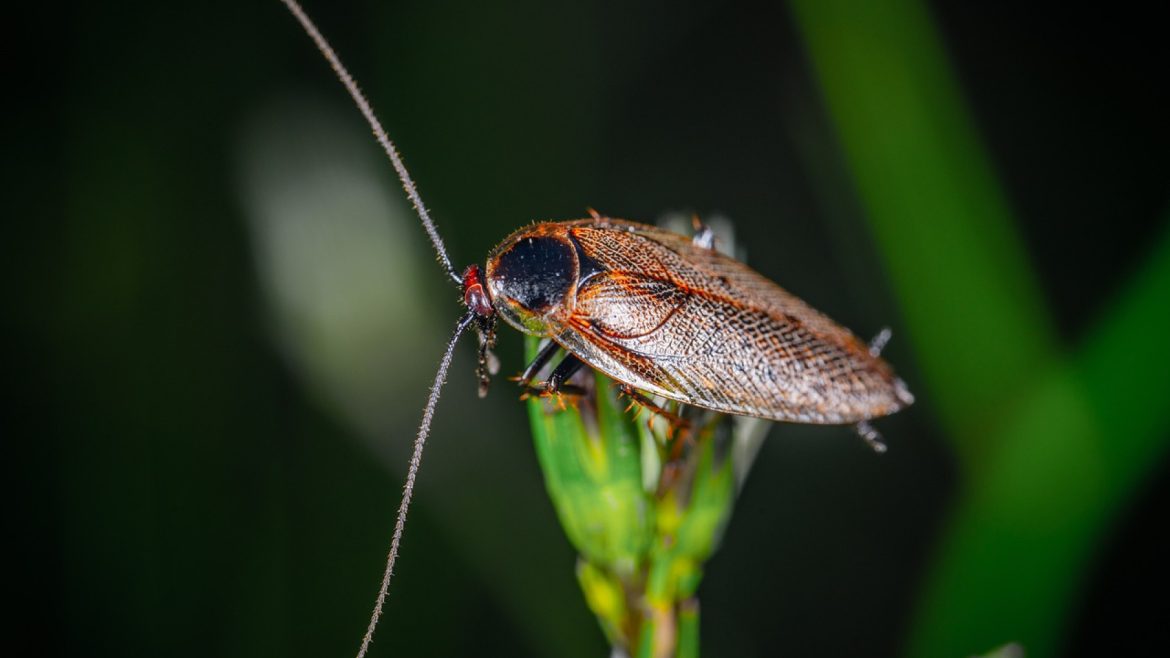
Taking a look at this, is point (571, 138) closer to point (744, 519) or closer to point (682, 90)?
point (682, 90)

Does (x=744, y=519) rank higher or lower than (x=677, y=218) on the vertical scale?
lower

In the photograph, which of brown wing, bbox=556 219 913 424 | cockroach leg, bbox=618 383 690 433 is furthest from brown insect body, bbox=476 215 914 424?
cockroach leg, bbox=618 383 690 433

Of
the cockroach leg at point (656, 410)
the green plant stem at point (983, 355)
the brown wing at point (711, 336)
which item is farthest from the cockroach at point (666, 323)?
the green plant stem at point (983, 355)

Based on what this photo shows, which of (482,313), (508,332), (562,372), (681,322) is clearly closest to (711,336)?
(681,322)

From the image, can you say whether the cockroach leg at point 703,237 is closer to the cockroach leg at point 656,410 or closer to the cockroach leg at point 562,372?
the cockroach leg at point 562,372

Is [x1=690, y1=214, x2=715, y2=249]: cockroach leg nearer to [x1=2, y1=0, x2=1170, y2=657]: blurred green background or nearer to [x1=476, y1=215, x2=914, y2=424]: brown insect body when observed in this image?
[x1=476, y1=215, x2=914, y2=424]: brown insect body

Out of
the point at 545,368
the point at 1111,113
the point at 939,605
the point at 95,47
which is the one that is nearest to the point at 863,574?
the point at 939,605

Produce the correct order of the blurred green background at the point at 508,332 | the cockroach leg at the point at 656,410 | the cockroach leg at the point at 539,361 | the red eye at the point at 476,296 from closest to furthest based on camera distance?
the cockroach leg at the point at 656,410, the cockroach leg at the point at 539,361, the red eye at the point at 476,296, the blurred green background at the point at 508,332
